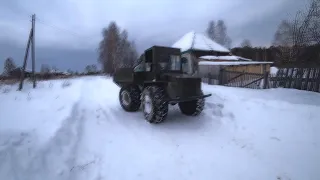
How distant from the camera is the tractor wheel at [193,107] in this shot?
7.09 metres

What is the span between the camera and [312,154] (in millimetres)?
4242

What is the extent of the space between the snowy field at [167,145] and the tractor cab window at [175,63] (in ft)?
5.72

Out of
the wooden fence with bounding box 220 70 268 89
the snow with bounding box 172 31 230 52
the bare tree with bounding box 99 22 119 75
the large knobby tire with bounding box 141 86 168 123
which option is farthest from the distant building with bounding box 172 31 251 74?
the large knobby tire with bounding box 141 86 168 123

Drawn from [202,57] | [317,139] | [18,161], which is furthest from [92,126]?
[202,57]

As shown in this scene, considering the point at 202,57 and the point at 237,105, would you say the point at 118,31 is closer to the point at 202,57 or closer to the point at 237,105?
the point at 202,57

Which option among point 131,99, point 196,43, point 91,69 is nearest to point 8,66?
point 91,69

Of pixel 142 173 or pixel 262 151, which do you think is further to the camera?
pixel 262 151

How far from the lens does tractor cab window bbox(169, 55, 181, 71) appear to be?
725 centimetres

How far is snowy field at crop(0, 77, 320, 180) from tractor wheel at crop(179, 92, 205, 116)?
0.30 metres

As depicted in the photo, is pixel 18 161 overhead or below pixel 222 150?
overhead

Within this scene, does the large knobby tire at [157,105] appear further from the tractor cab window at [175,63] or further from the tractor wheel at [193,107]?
the tractor wheel at [193,107]

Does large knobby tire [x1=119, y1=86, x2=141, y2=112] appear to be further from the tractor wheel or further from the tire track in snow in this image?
the tire track in snow

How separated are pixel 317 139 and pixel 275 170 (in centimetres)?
170

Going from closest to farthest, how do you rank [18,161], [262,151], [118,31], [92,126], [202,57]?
[18,161], [262,151], [92,126], [202,57], [118,31]
